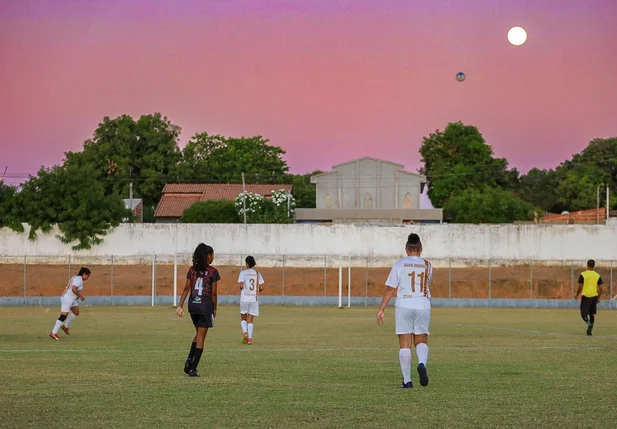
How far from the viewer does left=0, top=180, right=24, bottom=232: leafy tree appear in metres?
74.4

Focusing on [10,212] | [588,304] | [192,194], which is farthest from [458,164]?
[588,304]

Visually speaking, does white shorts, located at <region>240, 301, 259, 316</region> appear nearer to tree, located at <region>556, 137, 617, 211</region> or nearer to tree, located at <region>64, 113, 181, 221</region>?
tree, located at <region>64, 113, 181, 221</region>

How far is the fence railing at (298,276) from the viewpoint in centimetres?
6556

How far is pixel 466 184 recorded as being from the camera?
120 metres

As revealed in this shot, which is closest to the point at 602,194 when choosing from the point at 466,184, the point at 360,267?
the point at 466,184

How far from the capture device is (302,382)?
584 inches

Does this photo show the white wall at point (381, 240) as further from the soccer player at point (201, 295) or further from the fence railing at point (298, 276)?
the soccer player at point (201, 295)

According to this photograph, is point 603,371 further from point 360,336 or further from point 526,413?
point 360,336

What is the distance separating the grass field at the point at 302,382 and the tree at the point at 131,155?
8178cm

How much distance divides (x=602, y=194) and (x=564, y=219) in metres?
21.3

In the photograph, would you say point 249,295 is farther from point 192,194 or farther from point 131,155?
point 131,155

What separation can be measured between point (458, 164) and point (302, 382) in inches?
4280


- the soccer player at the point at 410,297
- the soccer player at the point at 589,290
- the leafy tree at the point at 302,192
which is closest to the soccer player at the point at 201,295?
the soccer player at the point at 410,297

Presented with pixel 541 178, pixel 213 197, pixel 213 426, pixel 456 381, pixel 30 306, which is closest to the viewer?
pixel 213 426
